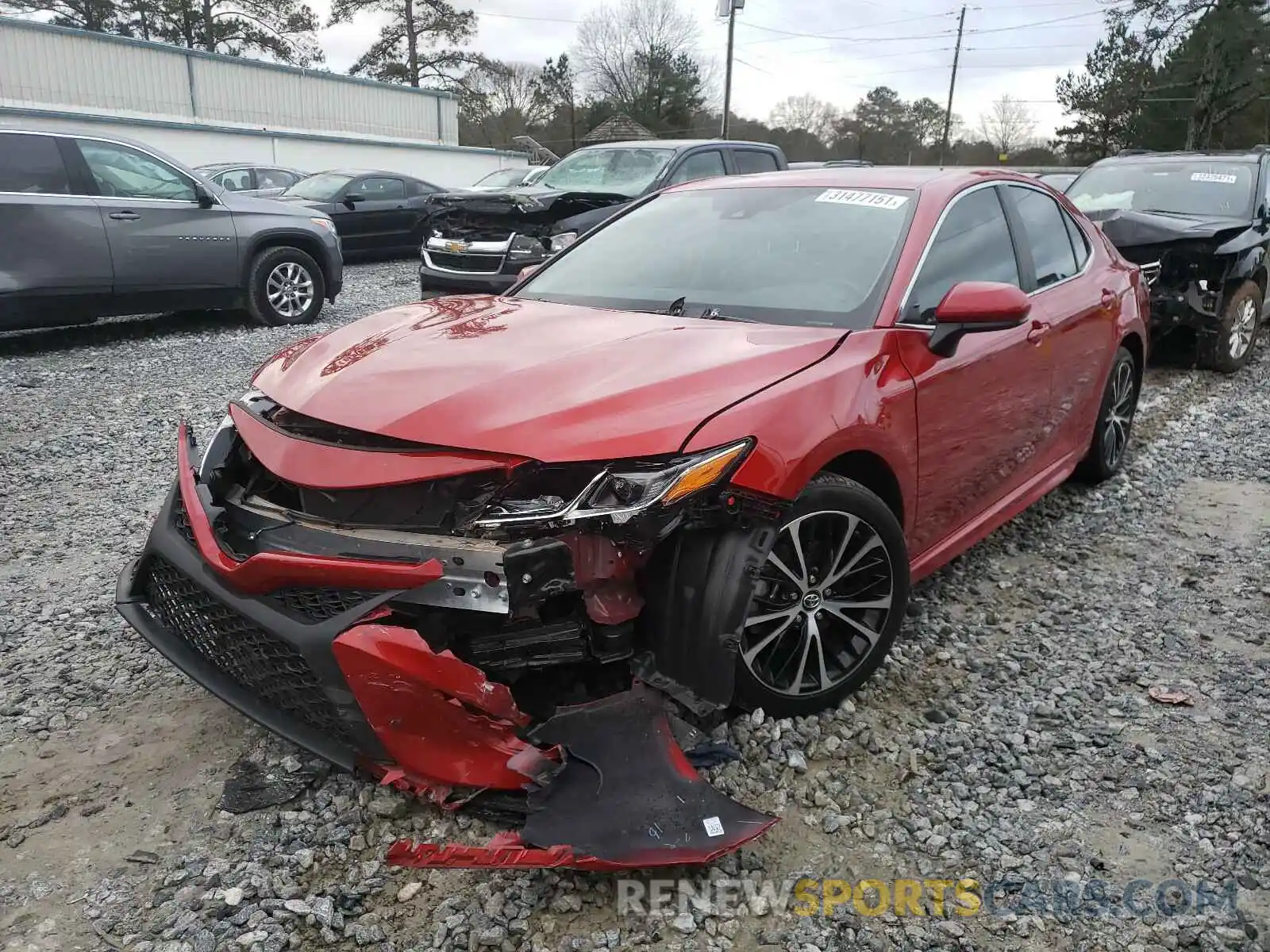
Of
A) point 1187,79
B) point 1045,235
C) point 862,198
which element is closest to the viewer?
point 862,198

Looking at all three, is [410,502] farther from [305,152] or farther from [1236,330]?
[305,152]

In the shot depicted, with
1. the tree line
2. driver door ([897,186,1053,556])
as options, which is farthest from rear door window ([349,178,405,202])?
the tree line

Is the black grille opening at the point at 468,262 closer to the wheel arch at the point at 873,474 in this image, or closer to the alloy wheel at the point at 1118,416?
the alloy wheel at the point at 1118,416

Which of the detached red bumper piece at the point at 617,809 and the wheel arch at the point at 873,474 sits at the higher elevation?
the wheel arch at the point at 873,474

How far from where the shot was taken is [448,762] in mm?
2186

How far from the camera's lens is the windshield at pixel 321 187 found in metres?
13.4

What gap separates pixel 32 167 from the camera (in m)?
7.43

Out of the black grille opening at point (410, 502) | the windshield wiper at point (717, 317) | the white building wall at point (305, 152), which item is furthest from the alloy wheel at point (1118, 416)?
the white building wall at point (305, 152)

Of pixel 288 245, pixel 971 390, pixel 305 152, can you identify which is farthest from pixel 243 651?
pixel 305 152

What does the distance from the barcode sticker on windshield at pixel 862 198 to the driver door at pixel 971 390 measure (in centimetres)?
19

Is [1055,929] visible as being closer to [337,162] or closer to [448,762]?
[448,762]

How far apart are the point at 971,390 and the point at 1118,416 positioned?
7.35 ft

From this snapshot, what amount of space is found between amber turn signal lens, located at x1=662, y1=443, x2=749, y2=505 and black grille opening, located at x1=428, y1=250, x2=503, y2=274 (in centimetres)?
674

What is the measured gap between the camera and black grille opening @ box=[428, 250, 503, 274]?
880 cm
